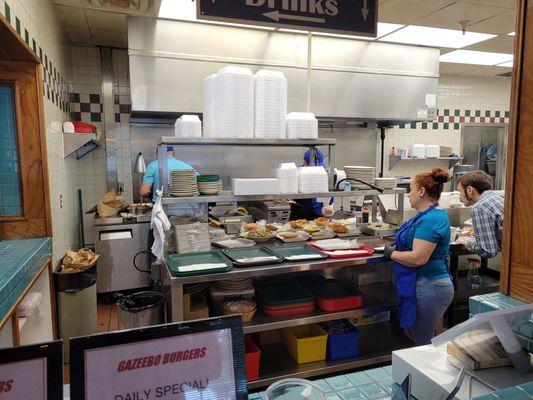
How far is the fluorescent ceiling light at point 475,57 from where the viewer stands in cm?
591

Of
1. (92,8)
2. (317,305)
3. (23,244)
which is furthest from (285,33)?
(23,244)

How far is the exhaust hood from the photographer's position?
4.56 m

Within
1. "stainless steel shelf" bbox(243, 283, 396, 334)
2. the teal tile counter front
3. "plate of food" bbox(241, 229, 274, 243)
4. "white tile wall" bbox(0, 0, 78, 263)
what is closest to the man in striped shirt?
"stainless steel shelf" bbox(243, 283, 396, 334)

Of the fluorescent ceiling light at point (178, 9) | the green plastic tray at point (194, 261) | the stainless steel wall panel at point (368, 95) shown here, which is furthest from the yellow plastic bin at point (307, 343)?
the fluorescent ceiling light at point (178, 9)

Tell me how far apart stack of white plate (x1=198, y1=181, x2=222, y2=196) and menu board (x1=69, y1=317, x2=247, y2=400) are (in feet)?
6.44

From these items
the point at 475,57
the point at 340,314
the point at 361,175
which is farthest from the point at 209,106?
the point at 475,57

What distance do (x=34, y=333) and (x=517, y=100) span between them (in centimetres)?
321

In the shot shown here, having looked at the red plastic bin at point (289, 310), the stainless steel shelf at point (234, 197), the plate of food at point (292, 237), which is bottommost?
the red plastic bin at point (289, 310)

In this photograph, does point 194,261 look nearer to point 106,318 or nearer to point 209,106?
point 209,106

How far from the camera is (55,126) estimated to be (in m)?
3.55

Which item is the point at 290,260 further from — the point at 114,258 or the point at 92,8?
the point at 92,8

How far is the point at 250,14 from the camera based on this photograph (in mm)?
2027

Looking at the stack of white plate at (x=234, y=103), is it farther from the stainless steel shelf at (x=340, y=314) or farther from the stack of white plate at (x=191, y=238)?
the stainless steel shelf at (x=340, y=314)

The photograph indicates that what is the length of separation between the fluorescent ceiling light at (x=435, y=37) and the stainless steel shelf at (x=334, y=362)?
11.9 feet
